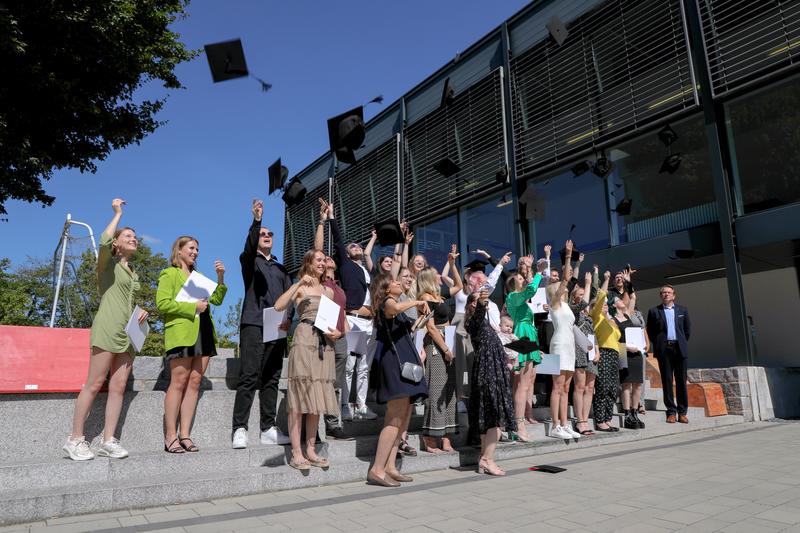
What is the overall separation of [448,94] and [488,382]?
11198mm

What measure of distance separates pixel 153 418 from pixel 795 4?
1112 cm

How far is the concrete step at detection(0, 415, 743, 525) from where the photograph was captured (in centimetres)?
330

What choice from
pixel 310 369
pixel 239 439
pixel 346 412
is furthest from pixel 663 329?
pixel 239 439

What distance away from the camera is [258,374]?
15.1 feet

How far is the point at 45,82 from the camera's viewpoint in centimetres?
852

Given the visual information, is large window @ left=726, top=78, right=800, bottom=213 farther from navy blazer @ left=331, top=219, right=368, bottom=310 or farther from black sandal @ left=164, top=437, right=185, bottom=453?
black sandal @ left=164, top=437, right=185, bottom=453

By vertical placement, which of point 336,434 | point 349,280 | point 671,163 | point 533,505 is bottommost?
point 533,505

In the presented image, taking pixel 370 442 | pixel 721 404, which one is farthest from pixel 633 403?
pixel 370 442

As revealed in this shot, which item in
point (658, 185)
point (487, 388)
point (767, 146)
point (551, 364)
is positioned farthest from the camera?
point (658, 185)

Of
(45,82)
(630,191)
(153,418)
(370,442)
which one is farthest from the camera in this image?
(630,191)

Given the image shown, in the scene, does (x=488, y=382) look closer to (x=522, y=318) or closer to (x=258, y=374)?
(x=522, y=318)

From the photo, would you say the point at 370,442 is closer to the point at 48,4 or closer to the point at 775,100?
the point at 48,4

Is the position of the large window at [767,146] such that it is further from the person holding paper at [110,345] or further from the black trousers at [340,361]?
the person holding paper at [110,345]

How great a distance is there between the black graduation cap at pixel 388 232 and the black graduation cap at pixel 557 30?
6.43 meters
